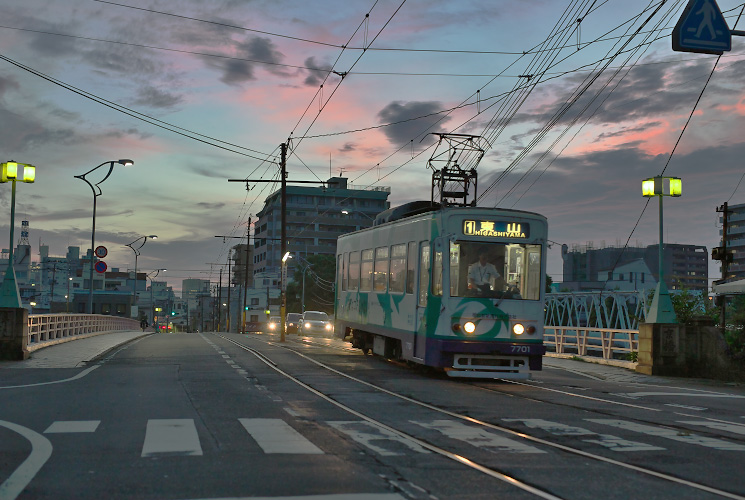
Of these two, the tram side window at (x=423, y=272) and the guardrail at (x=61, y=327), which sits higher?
the tram side window at (x=423, y=272)

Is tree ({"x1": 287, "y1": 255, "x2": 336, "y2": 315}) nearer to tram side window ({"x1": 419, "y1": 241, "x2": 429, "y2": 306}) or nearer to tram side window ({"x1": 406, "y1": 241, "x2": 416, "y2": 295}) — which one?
tram side window ({"x1": 406, "y1": 241, "x2": 416, "y2": 295})

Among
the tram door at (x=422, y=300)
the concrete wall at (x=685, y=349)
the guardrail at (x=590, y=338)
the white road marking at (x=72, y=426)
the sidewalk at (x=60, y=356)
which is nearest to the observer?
the white road marking at (x=72, y=426)

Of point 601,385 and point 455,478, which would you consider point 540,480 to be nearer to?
point 455,478

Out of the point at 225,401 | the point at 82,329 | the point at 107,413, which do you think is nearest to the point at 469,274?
the point at 225,401

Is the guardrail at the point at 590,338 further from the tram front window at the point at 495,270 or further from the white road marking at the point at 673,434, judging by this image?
the white road marking at the point at 673,434

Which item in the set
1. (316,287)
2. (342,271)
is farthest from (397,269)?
(316,287)

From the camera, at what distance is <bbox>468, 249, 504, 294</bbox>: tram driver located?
1727 centimetres

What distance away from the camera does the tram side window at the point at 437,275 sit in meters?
17.2

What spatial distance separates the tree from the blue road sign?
86.0 m

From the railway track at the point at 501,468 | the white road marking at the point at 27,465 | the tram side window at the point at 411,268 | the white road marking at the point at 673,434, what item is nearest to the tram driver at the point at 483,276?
the tram side window at the point at 411,268

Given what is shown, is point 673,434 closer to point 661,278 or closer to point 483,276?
point 483,276

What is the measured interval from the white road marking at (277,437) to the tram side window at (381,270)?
34.5 ft

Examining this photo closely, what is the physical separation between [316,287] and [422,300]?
86.8 m

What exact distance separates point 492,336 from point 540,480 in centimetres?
1024
